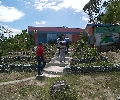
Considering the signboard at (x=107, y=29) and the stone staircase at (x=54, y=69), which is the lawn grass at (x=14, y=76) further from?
the signboard at (x=107, y=29)

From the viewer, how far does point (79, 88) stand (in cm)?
1006

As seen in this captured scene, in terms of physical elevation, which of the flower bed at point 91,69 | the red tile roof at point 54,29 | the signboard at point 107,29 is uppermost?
the red tile roof at point 54,29

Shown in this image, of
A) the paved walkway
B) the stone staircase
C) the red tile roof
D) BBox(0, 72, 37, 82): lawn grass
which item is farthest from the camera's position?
the red tile roof

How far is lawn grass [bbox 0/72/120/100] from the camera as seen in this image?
924 centimetres

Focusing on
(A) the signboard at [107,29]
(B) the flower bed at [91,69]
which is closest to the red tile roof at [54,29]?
(A) the signboard at [107,29]

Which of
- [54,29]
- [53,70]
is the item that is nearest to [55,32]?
[54,29]

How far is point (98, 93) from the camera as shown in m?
9.38

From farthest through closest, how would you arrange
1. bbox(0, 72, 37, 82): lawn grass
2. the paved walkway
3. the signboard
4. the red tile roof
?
the red tile roof
the signboard
the paved walkway
bbox(0, 72, 37, 82): lawn grass

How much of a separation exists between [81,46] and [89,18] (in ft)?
112

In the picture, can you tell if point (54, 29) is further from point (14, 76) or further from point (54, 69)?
point (14, 76)

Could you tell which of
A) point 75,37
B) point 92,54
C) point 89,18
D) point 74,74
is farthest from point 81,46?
point 89,18

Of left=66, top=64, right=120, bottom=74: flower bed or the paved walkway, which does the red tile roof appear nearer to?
the paved walkway

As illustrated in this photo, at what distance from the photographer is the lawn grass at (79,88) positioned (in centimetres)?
924

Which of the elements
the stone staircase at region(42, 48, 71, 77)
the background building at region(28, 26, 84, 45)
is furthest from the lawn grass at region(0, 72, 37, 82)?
the background building at region(28, 26, 84, 45)
